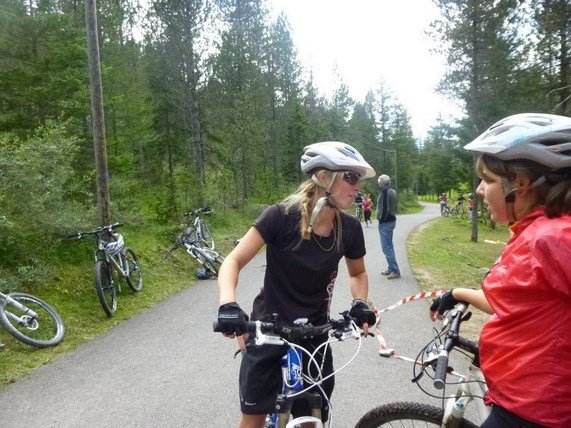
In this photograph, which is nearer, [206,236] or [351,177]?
[351,177]

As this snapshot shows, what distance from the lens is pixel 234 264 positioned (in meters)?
2.12

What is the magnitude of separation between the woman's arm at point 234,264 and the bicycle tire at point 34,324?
16.0 feet

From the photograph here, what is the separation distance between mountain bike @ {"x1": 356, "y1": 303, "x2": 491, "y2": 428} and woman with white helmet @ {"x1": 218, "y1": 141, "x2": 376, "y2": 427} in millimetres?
375

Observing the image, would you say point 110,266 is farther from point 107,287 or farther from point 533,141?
point 533,141

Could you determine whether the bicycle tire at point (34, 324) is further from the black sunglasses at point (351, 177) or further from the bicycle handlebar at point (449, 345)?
the bicycle handlebar at point (449, 345)

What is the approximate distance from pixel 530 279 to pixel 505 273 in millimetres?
103

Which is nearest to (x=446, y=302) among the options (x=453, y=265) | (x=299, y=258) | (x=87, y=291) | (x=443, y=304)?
(x=443, y=304)

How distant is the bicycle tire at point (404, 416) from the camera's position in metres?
2.28

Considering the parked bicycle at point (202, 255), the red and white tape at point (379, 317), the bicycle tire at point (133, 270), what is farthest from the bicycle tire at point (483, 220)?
the red and white tape at point (379, 317)

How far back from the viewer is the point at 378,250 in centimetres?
1377

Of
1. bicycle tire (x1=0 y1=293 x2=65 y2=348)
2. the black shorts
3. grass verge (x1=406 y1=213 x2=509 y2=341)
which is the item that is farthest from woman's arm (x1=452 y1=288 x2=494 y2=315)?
bicycle tire (x1=0 y1=293 x2=65 y2=348)

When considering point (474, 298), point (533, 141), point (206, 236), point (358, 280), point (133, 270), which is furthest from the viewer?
point (206, 236)

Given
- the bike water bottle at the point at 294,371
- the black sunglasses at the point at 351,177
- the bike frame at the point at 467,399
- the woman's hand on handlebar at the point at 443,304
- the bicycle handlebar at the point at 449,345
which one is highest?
the black sunglasses at the point at 351,177

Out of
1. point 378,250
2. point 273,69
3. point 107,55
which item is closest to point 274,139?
point 273,69
